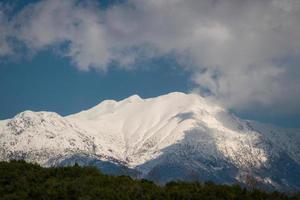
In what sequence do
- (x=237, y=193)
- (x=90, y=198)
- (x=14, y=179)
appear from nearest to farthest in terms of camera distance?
(x=90, y=198), (x=237, y=193), (x=14, y=179)

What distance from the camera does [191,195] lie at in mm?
86625

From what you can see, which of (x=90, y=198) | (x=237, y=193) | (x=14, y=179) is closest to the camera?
(x=90, y=198)

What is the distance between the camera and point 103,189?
3452 inches

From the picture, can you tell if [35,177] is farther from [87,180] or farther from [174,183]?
[174,183]

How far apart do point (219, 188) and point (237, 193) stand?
8.95 feet

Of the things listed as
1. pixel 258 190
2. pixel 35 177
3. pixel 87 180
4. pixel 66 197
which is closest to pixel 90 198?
pixel 66 197

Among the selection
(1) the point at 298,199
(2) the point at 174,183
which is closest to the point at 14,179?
(2) the point at 174,183

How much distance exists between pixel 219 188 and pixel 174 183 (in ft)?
33.5

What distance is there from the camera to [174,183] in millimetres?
97188

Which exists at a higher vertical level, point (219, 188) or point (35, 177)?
point (35, 177)

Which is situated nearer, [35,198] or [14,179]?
[35,198]

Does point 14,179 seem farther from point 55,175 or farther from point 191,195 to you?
point 191,195

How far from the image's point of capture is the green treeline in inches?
3406

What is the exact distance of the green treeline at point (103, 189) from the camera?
8650cm
